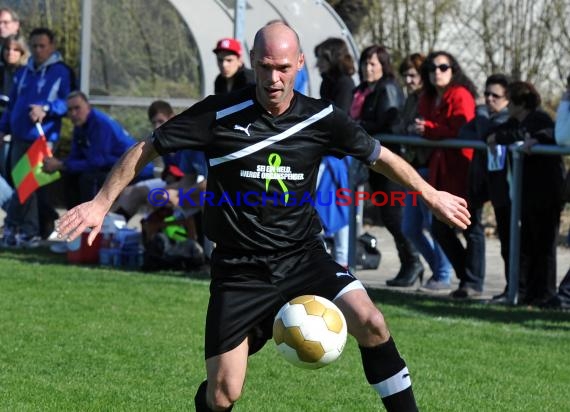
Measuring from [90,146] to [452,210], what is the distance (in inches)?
356

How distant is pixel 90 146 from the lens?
15.0 m

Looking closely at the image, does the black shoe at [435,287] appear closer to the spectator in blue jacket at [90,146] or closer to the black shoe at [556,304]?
the black shoe at [556,304]

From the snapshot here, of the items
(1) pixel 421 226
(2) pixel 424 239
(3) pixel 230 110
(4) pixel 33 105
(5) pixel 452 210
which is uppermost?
(3) pixel 230 110

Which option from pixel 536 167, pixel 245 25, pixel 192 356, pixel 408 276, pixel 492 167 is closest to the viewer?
pixel 192 356

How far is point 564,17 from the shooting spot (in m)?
18.2

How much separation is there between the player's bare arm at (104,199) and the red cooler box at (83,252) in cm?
799

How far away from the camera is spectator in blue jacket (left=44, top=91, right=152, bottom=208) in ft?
48.8

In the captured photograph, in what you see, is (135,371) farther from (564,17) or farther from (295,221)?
(564,17)

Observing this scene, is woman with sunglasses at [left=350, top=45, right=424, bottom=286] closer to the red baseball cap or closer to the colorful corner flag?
the red baseball cap

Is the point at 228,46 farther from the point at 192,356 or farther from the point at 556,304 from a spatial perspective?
the point at 192,356

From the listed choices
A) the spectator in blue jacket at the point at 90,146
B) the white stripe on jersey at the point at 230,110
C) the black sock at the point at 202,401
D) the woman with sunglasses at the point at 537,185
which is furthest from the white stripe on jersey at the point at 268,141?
the spectator in blue jacket at the point at 90,146

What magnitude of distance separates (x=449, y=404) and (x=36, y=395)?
2348mm

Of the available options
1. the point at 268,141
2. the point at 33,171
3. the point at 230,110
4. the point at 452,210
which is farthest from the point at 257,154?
the point at 33,171

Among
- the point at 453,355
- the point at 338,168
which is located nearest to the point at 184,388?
the point at 453,355
